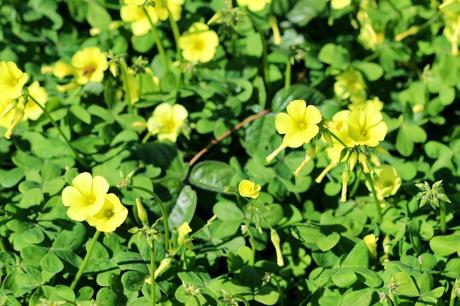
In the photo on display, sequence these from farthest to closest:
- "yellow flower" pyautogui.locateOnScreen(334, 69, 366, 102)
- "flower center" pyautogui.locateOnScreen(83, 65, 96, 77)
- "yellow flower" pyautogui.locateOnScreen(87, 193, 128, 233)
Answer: "yellow flower" pyautogui.locateOnScreen(334, 69, 366, 102), "flower center" pyautogui.locateOnScreen(83, 65, 96, 77), "yellow flower" pyautogui.locateOnScreen(87, 193, 128, 233)

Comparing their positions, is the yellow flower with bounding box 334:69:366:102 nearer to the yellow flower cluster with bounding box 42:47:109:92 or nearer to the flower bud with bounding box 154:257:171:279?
the yellow flower cluster with bounding box 42:47:109:92

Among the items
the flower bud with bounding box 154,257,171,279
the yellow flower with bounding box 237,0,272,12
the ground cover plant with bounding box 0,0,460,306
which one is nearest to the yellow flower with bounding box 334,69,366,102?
the ground cover plant with bounding box 0,0,460,306

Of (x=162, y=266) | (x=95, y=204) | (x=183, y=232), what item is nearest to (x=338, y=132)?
(x=183, y=232)

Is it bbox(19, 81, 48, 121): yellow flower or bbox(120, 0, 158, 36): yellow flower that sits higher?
bbox(120, 0, 158, 36): yellow flower

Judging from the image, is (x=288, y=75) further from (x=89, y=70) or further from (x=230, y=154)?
(x=89, y=70)

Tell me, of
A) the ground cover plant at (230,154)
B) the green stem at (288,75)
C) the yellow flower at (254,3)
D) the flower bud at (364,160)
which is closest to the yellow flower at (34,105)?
the ground cover plant at (230,154)

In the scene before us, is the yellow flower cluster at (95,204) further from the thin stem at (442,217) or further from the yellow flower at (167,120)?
the thin stem at (442,217)
